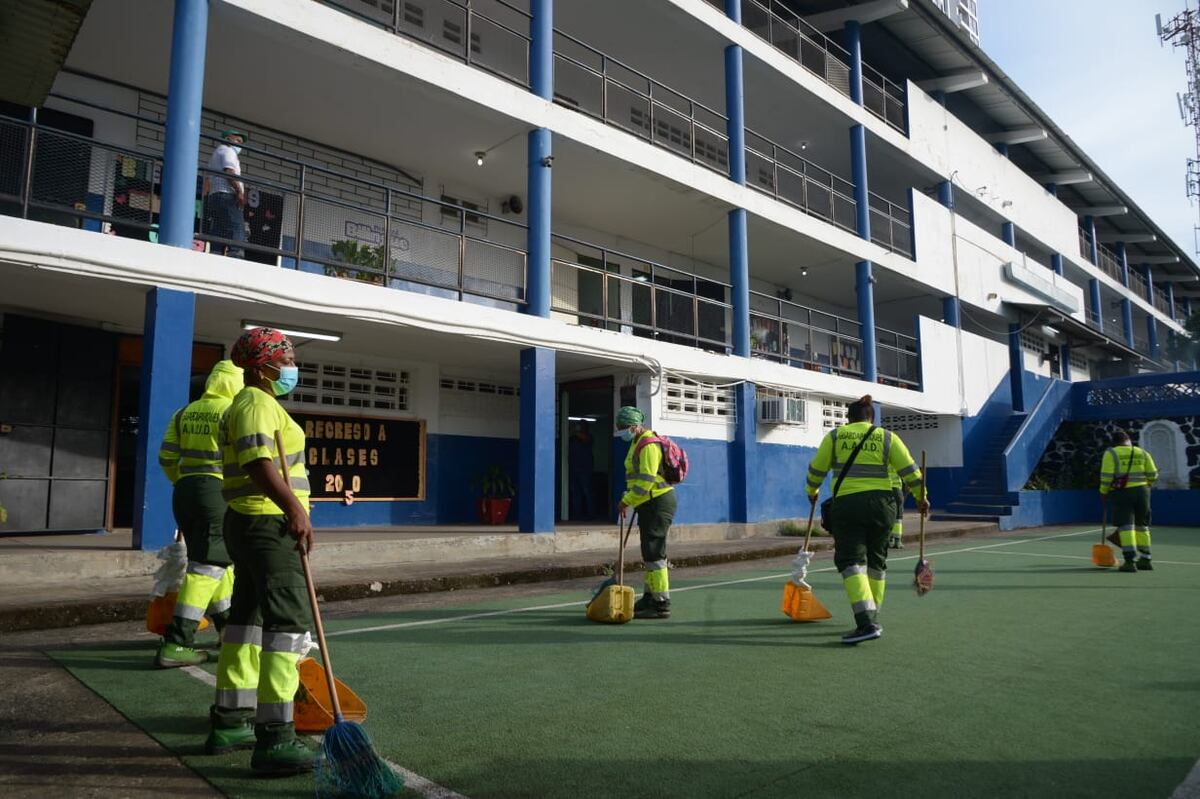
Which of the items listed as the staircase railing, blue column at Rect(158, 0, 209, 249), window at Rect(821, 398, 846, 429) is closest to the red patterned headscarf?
blue column at Rect(158, 0, 209, 249)

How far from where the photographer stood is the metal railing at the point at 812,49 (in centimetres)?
1695

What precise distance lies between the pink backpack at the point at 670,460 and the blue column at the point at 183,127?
5341 mm

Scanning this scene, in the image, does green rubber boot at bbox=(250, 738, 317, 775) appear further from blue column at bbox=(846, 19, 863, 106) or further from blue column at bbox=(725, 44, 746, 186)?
blue column at bbox=(846, 19, 863, 106)

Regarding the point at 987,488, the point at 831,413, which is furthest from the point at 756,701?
the point at 987,488

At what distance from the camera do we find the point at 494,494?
13898 mm

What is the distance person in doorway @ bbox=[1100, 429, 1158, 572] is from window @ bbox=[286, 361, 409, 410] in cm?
1026

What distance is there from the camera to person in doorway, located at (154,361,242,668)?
4.68m

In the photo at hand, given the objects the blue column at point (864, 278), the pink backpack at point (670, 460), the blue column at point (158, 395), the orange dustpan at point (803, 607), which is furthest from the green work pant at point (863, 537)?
the blue column at point (864, 278)

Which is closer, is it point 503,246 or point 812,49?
point 503,246

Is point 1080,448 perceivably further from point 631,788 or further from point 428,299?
point 631,788

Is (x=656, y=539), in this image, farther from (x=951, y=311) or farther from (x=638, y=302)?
(x=951, y=311)

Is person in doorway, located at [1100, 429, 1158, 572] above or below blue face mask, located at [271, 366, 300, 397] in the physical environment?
below

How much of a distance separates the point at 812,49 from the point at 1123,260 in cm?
2418

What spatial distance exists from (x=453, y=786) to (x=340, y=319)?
7.74 m
